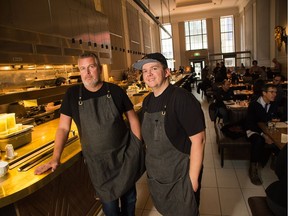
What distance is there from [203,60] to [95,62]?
2007 cm

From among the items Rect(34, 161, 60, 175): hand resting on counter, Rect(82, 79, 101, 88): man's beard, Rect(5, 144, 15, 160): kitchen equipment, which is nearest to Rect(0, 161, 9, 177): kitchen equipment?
Rect(34, 161, 60, 175): hand resting on counter

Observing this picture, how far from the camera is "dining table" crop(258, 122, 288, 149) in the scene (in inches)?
104

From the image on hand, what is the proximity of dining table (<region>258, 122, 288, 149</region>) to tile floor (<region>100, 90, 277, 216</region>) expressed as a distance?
2.69 ft

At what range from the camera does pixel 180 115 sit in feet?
5.46

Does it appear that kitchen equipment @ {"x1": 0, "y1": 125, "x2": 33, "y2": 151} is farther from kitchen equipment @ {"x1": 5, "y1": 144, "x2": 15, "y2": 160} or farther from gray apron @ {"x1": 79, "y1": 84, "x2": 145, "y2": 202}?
gray apron @ {"x1": 79, "y1": 84, "x2": 145, "y2": 202}

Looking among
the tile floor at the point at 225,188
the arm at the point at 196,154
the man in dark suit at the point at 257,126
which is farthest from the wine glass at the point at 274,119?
the arm at the point at 196,154

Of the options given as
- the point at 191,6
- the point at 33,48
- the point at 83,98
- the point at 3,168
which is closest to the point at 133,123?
the point at 83,98

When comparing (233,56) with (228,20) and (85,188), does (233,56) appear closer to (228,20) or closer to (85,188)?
(228,20)

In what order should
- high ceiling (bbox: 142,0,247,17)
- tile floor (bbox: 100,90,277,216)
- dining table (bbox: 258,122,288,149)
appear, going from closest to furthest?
dining table (bbox: 258,122,288,149) → tile floor (bbox: 100,90,277,216) → high ceiling (bbox: 142,0,247,17)

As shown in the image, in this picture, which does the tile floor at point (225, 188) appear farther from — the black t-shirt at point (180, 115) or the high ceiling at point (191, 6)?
the high ceiling at point (191, 6)

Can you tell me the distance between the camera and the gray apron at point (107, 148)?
1.89 m

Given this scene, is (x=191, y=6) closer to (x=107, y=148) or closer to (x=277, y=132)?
(x=277, y=132)

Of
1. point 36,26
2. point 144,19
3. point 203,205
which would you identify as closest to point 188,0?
point 144,19

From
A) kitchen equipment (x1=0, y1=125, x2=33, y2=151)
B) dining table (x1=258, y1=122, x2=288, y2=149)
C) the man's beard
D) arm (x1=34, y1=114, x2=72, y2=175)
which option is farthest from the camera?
dining table (x1=258, y1=122, x2=288, y2=149)
